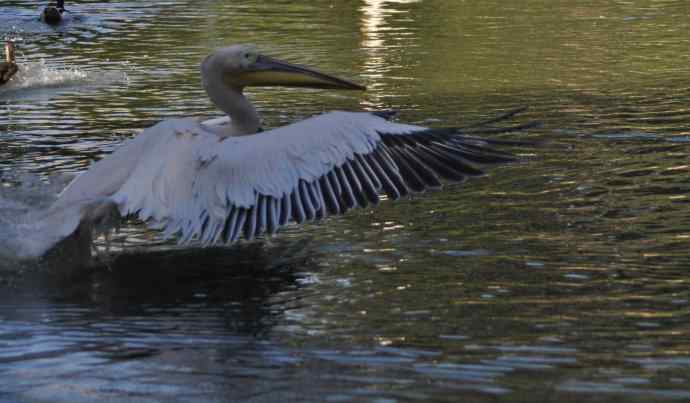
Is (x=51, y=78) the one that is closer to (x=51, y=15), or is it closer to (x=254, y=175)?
(x=51, y=15)

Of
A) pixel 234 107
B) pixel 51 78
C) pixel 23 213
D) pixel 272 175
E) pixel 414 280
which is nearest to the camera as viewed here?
pixel 272 175

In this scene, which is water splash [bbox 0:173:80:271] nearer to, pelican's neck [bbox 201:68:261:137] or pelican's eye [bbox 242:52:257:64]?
pelican's neck [bbox 201:68:261:137]

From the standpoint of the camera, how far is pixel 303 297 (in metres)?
5.75

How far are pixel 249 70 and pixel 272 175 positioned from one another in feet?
4.59

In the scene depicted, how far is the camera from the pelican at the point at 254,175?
18.8 ft

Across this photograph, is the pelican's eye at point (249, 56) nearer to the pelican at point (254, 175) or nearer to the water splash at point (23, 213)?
the pelican at point (254, 175)

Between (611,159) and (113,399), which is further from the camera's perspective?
(611,159)

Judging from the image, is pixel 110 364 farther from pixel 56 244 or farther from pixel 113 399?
pixel 56 244

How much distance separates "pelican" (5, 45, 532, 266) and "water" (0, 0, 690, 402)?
313 millimetres

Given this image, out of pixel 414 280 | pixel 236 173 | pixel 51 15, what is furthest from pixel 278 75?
pixel 51 15

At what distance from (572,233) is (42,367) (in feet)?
9.09

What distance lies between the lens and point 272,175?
571 cm

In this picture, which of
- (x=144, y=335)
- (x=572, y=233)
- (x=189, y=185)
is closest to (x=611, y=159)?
(x=572, y=233)

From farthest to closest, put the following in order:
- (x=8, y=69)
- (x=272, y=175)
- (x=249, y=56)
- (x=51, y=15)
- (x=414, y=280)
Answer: (x=51, y=15) → (x=8, y=69) → (x=249, y=56) → (x=414, y=280) → (x=272, y=175)
